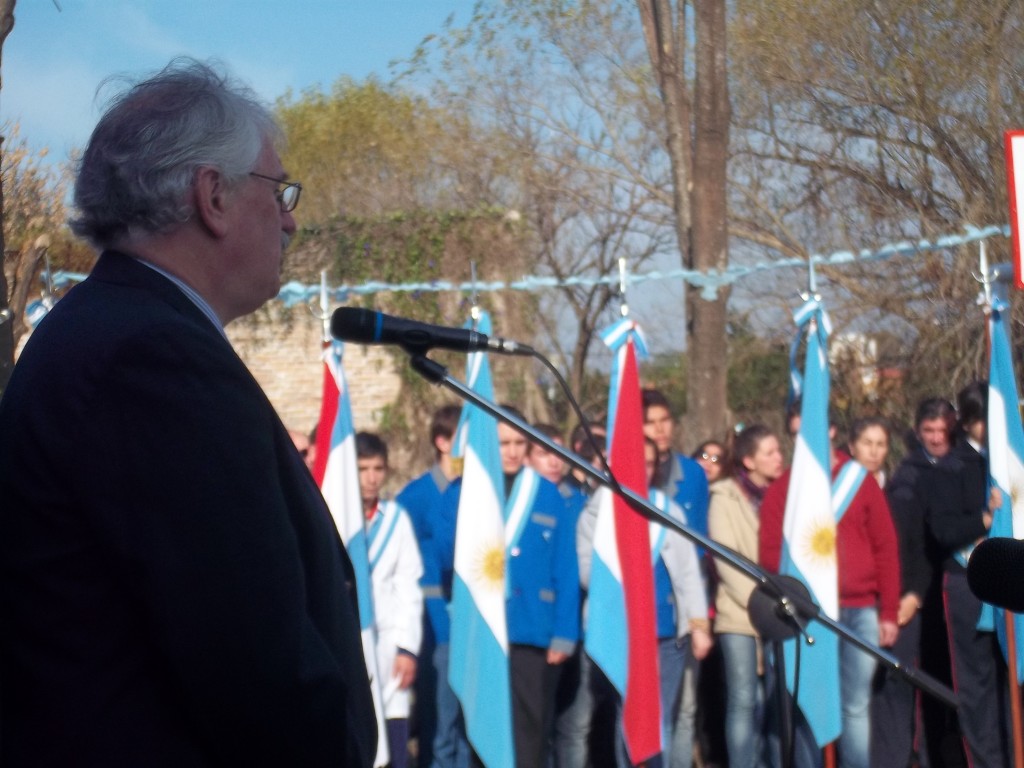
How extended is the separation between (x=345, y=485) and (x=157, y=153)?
422 cm

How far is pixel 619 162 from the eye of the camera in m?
18.4

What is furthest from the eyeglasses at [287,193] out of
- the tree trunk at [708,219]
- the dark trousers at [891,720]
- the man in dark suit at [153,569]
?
the tree trunk at [708,219]

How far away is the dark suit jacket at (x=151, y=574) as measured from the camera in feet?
4.69

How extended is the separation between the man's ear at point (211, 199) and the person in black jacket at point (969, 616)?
5242 mm

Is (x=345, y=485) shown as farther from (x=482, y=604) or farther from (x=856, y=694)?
(x=856, y=694)

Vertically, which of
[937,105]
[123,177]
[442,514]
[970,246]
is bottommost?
[442,514]

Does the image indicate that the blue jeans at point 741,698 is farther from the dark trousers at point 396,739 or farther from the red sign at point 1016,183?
the red sign at point 1016,183

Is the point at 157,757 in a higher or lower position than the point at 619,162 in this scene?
lower

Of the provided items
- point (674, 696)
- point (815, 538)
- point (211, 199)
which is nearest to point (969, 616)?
point (815, 538)

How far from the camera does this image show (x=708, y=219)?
8.60 meters

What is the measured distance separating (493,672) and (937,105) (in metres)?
8.03

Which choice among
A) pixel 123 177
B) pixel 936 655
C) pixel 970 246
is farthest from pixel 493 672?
pixel 970 246

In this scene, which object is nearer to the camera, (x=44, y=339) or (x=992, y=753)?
(x=44, y=339)

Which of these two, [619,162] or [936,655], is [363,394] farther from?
[936,655]
